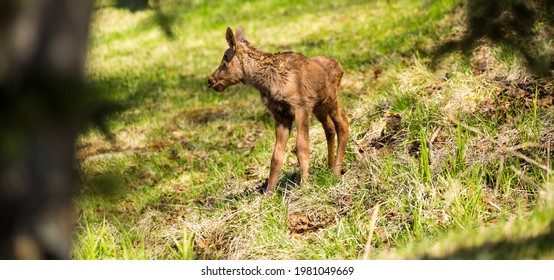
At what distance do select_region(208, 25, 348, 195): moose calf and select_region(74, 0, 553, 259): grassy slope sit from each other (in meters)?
0.31

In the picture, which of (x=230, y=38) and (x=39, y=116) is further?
(x=230, y=38)

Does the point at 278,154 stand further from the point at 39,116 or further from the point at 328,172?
the point at 39,116

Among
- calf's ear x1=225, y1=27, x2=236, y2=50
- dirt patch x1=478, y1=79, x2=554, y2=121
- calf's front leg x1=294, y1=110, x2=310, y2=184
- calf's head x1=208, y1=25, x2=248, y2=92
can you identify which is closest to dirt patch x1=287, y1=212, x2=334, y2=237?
calf's front leg x1=294, y1=110, x2=310, y2=184

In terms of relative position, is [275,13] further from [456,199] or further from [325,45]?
[456,199]

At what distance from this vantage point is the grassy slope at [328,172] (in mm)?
4812

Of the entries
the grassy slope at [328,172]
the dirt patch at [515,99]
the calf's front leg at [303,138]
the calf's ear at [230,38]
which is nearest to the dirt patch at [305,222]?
the grassy slope at [328,172]

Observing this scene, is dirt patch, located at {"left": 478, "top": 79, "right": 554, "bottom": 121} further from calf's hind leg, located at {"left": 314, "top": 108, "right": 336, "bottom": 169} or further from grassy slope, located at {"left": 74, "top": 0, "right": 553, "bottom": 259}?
calf's hind leg, located at {"left": 314, "top": 108, "right": 336, "bottom": 169}

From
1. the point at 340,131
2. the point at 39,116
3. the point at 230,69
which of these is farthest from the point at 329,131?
the point at 39,116

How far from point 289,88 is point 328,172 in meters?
1.02

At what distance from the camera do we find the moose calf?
639 cm

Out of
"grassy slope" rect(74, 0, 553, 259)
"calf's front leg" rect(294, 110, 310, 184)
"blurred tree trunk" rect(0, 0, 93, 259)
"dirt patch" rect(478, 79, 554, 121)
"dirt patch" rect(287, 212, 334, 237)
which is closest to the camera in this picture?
"blurred tree trunk" rect(0, 0, 93, 259)

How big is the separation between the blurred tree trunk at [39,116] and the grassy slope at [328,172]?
1.04ft

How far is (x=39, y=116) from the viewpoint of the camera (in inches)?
87.9
